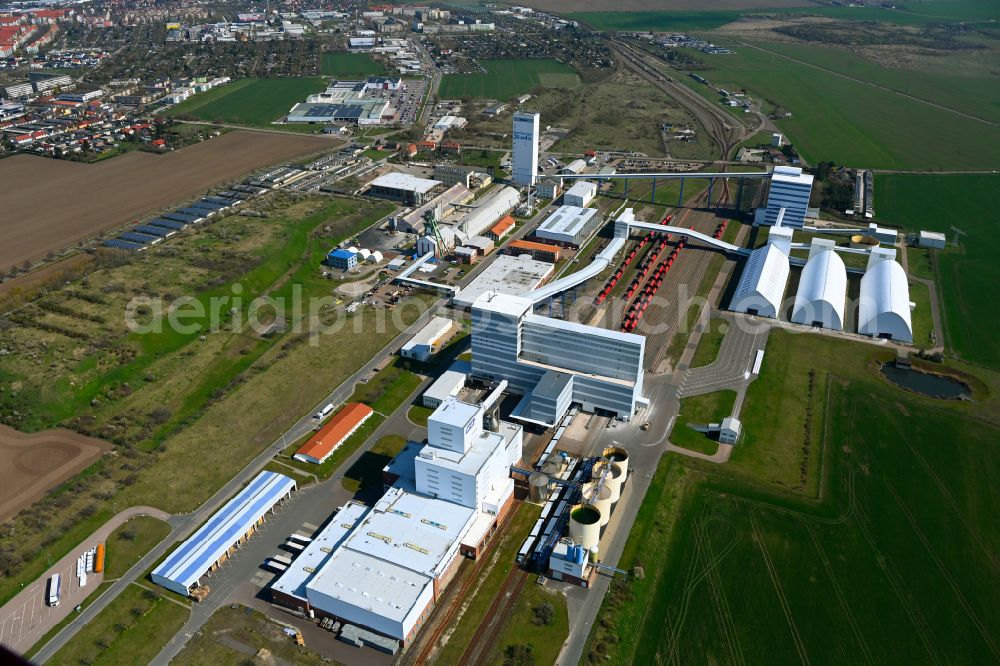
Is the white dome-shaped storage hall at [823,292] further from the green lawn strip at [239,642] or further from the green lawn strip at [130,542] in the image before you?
the green lawn strip at [130,542]

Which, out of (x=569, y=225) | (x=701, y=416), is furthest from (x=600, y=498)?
(x=569, y=225)

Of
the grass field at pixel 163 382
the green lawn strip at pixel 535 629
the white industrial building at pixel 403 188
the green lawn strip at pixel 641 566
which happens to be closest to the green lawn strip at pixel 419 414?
the grass field at pixel 163 382

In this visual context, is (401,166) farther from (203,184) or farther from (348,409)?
(348,409)

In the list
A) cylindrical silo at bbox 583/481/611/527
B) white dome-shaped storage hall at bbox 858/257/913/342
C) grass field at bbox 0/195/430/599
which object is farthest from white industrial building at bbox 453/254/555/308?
white dome-shaped storage hall at bbox 858/257/913/342

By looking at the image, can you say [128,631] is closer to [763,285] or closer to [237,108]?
[763,285]

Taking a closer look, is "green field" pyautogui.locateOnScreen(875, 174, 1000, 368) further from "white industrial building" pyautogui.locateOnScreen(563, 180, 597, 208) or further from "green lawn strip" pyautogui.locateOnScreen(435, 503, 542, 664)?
"green lawn strip" pyautogui.locateOnScreen(435, 503, 542, 664)

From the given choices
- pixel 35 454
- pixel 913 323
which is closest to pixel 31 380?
pixel 35 454

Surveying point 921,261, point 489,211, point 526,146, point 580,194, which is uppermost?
point 526,146
